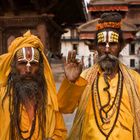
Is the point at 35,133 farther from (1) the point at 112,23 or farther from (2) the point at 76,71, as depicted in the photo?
(1) the point at 112,23

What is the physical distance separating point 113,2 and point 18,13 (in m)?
4.00

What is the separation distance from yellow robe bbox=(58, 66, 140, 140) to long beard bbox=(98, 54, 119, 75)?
0.09m

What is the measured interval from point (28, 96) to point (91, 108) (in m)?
0.71

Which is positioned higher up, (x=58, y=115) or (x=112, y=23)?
(x=112, y=23)

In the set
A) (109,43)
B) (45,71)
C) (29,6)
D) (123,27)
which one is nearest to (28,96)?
(45,71)

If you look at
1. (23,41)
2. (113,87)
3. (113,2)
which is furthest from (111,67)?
(113,2)

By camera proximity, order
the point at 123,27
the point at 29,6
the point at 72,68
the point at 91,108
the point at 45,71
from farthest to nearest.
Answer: the point at 29,6
the point at 123,27
the point at 91,108
the point at 45,71
the point at 72,68

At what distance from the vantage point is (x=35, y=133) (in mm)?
4418

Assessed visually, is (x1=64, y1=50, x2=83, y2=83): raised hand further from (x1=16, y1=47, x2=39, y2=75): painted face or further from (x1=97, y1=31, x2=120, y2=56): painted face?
(x1=97, y1=31, x2=120, y2=56): painted face

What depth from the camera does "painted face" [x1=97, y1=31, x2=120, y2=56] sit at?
498 cm

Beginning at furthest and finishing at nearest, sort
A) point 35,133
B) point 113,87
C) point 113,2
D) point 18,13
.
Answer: point 113,2 < point 18,13 < point 113,87 < point 35,133

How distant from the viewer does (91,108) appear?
16.3 feet

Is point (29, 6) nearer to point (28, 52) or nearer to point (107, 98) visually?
point (107, 98)

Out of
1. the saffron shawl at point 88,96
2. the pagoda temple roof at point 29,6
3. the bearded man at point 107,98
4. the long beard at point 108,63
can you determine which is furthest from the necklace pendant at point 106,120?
the pagoda temple roof at point 29,6
